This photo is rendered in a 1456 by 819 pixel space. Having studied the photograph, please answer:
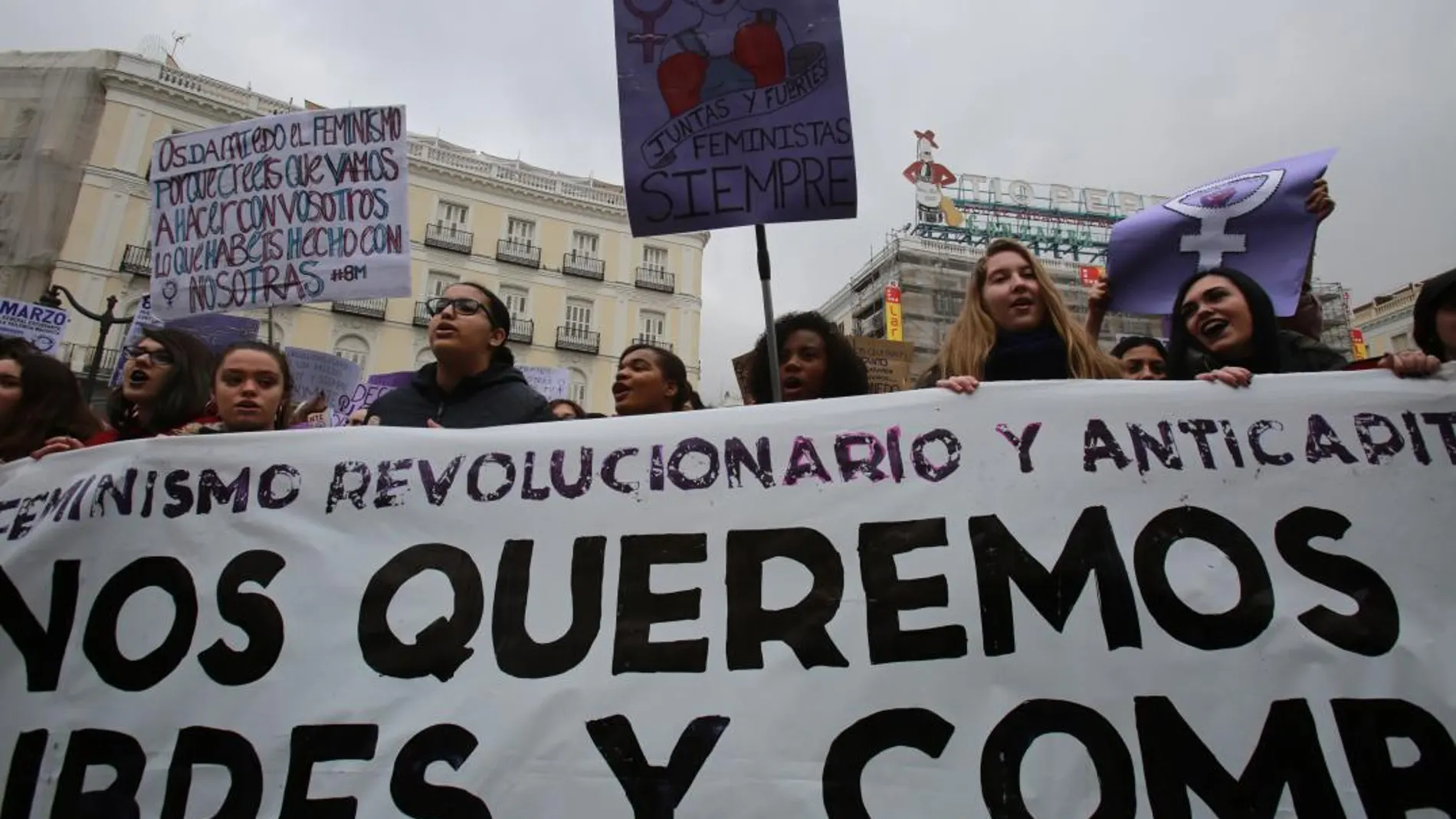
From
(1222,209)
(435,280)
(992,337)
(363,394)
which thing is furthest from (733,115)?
(435,280)

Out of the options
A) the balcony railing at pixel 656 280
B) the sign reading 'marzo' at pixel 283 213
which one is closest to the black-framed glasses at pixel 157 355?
the sign reading 'marzo' at pixel 283 213

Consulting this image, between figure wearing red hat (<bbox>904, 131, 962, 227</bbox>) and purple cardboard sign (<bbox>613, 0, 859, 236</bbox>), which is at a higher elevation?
figure wearing red hat (<bbox>904, 131, 962, 227</bbox>)

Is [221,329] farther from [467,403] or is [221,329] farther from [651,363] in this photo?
[651,363]

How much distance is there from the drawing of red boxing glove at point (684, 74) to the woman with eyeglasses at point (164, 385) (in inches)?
75.5

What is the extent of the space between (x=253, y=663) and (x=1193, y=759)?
77.3 inches

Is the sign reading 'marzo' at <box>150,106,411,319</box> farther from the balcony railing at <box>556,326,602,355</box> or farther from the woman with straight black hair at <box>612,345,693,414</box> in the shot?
the balcony railing at <box>556,326,602,355</box>

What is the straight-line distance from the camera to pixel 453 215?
85.3ft

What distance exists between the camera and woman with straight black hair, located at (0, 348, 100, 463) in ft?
7.83

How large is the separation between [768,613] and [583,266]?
86.8 ft

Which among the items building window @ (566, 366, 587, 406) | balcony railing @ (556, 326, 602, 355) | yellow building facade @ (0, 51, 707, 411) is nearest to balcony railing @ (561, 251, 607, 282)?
yellow building facade @ (0, 51, 707, 411)

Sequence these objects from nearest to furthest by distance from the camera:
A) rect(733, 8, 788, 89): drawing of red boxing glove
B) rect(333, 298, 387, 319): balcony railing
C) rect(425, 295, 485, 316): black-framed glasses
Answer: rect(733, 8, 788, 89): drawing of red boxing glove, rect(425, 295, 485, 316): black-framed glasses, rect(333, 298, 387, 319): balcony railing

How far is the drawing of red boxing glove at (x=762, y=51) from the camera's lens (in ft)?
8.15

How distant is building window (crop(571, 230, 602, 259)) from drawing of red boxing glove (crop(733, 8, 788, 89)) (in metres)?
25.6

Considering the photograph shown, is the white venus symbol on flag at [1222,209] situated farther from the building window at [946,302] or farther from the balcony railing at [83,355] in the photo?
the building window at [946,302]
